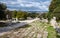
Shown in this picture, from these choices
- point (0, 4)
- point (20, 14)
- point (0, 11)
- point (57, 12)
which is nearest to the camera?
point (57, 12)

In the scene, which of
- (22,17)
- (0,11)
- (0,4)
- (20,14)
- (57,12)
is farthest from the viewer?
(22,17)

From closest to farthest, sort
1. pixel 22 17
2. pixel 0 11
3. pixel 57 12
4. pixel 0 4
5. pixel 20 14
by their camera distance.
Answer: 1. pixel 57 12
2. pixel 0 11
3. pixel 0 4
4. pixel 20 14
5. pixel 22 17

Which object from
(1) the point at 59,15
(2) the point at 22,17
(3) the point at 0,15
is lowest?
(2) the point at 22,17

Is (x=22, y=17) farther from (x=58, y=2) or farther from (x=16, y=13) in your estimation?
(x=58, y=2)

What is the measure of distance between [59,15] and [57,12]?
0.25 meters

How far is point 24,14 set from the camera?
74.9m

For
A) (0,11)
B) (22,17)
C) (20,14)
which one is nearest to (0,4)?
(0,11)

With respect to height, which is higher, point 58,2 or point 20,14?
point 58,2

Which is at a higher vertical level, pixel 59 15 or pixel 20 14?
pixel 59 15

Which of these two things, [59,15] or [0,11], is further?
[0,11]

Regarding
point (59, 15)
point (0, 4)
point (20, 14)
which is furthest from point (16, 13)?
point (59, 15)

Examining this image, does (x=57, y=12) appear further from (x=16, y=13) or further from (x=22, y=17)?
(x=22, y=17)

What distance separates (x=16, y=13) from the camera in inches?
2906

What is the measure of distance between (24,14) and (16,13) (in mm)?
2936
